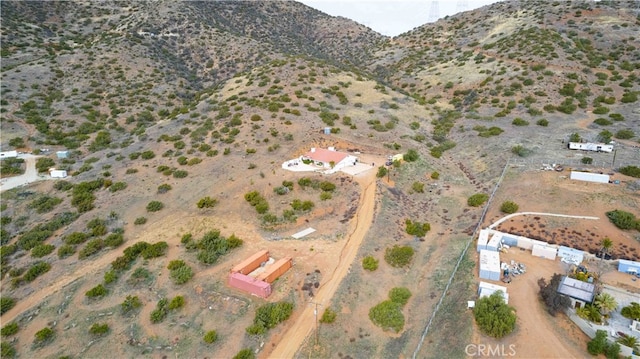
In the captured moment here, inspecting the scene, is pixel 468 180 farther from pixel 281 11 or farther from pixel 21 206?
pixel 281 11

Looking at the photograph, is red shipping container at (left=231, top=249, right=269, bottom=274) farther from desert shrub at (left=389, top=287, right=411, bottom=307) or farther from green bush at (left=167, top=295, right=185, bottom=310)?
desert shrub at (left=389, top=287, right=411, bottom=307)

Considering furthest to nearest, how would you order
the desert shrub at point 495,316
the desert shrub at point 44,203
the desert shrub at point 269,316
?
the desert shrub at point 44,203 < the desert shrub at point 269,316 < the desert shrub at point 495,316

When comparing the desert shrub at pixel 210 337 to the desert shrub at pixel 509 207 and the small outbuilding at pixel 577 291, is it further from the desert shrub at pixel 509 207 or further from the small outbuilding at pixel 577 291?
the desert shrub at pixel 509 207

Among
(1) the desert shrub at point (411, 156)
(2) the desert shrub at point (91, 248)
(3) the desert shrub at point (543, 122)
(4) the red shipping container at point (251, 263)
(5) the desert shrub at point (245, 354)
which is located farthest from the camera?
(3) the desert shrub at point (543, 122)

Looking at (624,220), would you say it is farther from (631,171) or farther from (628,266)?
(631,171)

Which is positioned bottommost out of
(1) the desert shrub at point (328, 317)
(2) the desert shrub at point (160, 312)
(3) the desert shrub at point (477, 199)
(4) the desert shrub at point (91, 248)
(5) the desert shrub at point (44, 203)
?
(2) the desert shrub at point (160, 312)

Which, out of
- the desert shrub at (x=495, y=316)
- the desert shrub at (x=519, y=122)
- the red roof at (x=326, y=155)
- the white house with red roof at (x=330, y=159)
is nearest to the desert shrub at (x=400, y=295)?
the desert shrub at (x=495, y=316)

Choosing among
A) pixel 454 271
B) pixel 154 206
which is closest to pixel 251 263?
pixel 454 271
